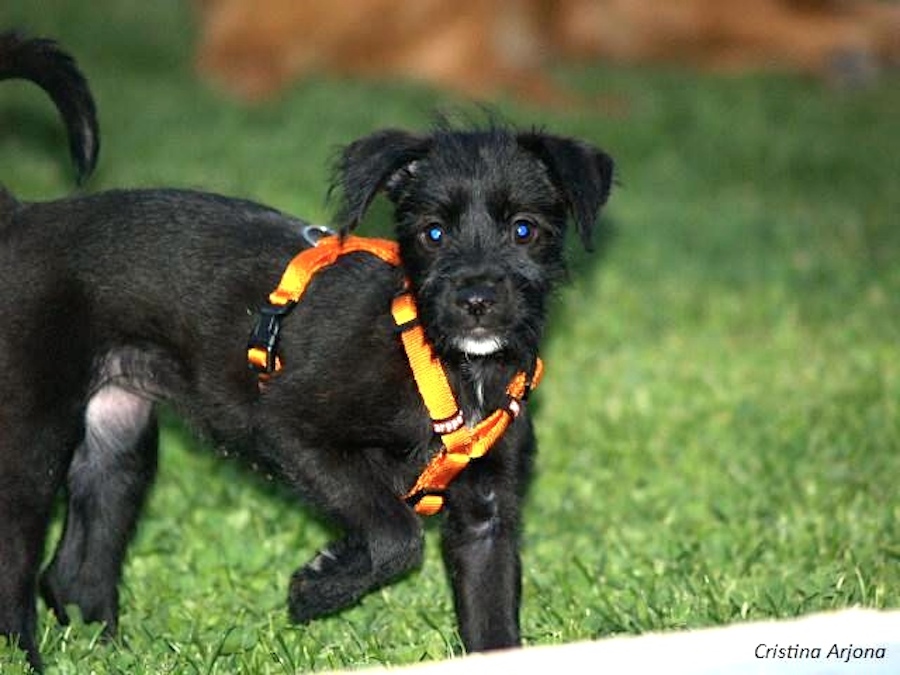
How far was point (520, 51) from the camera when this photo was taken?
14.6m

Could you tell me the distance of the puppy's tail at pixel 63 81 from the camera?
5180 mm

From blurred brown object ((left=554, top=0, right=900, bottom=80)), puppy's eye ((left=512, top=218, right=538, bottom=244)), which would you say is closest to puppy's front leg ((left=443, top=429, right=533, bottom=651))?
puppy's eye ((left=512, top=218, right=538, bottom=244))

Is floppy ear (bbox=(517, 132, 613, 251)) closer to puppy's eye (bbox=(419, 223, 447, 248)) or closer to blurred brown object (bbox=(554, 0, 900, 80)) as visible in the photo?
puppy's eye (bbox=(419, 223, 447, 248))

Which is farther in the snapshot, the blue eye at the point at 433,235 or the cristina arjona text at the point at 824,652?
the blue eye at the point at 433,235

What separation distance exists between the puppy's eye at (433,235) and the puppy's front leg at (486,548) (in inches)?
25.3

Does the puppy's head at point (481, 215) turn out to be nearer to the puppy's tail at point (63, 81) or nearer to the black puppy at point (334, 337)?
the black puppy at point (334, 337)

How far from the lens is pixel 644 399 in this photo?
7484mm

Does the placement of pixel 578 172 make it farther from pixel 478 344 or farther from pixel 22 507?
pixel 22 507

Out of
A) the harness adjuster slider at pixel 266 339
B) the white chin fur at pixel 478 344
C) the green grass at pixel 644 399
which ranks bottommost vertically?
the green grass at pixel 644 399

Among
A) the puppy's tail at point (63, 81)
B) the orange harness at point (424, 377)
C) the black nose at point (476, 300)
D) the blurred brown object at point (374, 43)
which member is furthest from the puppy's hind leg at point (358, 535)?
the blurred brown object at point (374, 43)

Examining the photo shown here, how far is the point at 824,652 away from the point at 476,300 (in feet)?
4.46

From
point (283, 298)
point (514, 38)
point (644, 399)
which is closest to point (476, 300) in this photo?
point (283, 298)

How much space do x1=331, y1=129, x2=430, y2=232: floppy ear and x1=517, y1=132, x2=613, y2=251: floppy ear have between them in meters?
0.35

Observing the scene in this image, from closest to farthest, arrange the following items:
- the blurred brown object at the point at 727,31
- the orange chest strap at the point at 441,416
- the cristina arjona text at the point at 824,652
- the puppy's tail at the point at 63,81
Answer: the cristina arjona text at the point at 824,652 → the orange chest strap at the point at 441,416 → the puppy's tail at the point at 63,81 → the blurred brown object at the point at 727,31
